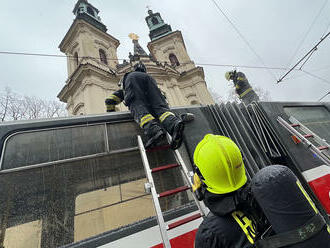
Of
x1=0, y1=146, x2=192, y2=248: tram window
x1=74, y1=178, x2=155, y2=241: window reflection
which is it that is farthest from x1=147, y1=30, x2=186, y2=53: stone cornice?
x1=74, y1=178, x2=155, y2=241: window reflection

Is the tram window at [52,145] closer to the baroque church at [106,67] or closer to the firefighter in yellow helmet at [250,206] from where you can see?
the firefighter in yellow helmet at [250,206]

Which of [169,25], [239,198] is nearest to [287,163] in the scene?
[239,198]

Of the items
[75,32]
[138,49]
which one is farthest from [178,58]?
[75,32]

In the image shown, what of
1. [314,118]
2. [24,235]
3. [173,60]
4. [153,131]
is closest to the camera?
[24,235]

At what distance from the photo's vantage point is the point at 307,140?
2.85 metres

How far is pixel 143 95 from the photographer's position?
2.27 m

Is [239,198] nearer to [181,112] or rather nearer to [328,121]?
[181,112]

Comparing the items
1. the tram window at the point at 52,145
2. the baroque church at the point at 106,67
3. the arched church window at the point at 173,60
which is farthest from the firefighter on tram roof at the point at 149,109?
the arched church window at the point at 173,60

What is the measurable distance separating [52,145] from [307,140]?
400 cm

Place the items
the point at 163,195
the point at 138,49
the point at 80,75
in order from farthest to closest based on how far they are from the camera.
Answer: the point at 138,49, the point at 80,75, the point at 163,195

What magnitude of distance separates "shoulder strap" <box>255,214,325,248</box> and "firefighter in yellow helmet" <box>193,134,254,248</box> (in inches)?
7.4

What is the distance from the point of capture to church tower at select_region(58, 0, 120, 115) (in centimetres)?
1066

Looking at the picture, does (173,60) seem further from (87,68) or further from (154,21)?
(87,68)

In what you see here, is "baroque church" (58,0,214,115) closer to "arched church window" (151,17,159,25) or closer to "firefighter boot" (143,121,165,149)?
"arched church window" (151,17,159,25)
